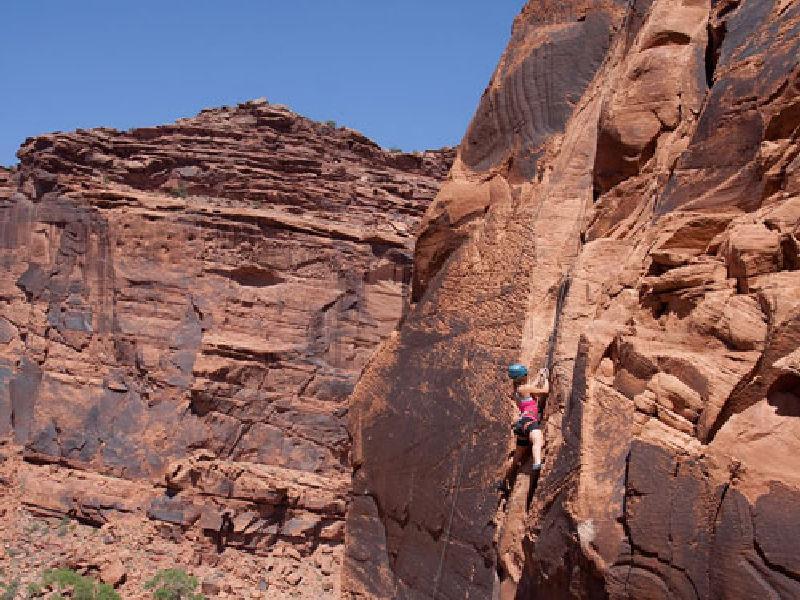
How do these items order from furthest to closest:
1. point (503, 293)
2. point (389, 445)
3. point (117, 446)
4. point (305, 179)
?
point (305, 179) < point (117, 446) < point (389, 445) < point (503, 293)

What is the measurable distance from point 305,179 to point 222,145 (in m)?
3.30

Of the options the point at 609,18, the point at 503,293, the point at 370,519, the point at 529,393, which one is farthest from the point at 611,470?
the point at 609,18

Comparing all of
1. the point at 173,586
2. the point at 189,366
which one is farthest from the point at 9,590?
the point at 189,366

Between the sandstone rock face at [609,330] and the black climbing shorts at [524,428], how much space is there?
129 mm

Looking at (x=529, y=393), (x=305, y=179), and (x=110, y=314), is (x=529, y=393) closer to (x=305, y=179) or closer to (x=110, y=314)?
(x=110, y=314)

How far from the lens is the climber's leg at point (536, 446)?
538cm

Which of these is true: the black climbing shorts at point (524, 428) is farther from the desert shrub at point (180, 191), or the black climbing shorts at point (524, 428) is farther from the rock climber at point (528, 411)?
the desert shrub at point (180, 191)

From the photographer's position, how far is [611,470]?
173 inches

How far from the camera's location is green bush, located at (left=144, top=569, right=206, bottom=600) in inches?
753

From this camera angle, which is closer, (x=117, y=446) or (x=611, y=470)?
(x=611, y=470)

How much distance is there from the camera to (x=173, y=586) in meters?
19.6

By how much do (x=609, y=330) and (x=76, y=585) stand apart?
17.5 m

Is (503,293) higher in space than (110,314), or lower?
higher

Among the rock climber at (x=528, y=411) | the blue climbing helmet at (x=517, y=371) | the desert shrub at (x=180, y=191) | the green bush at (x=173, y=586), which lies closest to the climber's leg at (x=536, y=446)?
the rock climber at (x=528, y=411)
